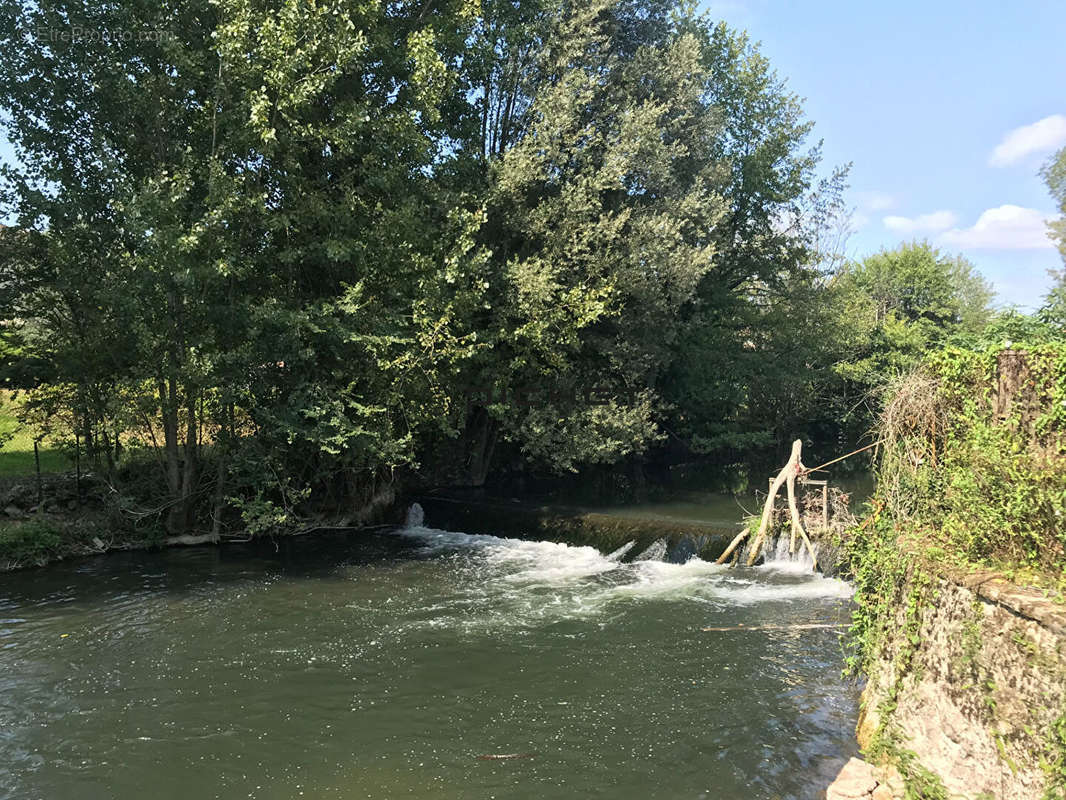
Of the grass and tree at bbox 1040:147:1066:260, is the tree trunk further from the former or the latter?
tree at bbox 1040:147:1066:260

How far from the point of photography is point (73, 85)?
15109mm

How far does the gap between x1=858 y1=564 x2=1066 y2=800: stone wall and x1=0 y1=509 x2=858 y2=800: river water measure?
4.09 ft

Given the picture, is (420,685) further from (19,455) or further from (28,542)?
(19,455)

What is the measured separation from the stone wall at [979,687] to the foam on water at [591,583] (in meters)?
6.10

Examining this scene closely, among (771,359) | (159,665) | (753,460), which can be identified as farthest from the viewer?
(753,460)

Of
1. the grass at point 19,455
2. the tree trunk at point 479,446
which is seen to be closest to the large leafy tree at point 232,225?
the grass at point 19,455

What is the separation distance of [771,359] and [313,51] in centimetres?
1799

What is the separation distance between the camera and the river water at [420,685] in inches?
263

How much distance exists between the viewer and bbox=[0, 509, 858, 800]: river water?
21.9 ft

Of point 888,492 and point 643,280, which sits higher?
point 643,280

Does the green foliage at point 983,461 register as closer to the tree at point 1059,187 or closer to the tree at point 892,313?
the tree at point 892,313

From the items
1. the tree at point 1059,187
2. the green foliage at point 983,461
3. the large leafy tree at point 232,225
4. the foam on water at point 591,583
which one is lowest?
the foam on water at point 591,583

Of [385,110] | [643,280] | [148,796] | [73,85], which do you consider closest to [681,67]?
[643,280]

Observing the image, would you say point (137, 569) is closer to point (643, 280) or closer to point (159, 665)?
point (159, 665)
